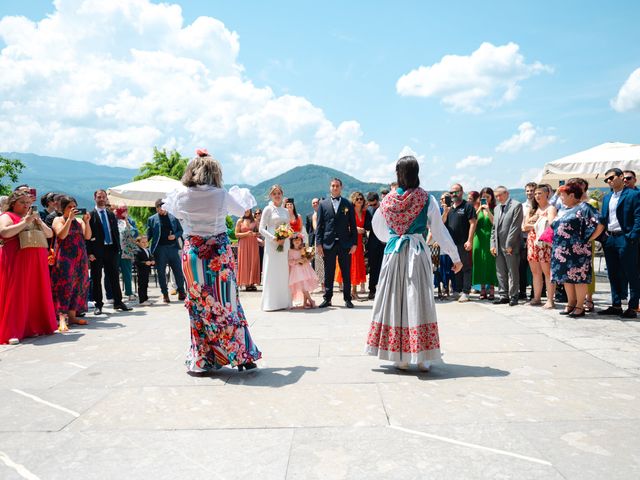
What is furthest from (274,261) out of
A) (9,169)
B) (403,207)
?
(9,169)

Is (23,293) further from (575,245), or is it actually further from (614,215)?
(614,215)

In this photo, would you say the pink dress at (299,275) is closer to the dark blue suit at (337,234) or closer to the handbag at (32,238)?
the dark blue suit at (337,234)

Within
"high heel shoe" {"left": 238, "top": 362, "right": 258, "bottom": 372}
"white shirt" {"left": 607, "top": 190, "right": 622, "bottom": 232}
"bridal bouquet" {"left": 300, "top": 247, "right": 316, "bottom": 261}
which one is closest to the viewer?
"high heel shoe" {"left": 238, "top": 362, "right": 258, "bottom": 372}

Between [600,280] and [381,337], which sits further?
[600,280]

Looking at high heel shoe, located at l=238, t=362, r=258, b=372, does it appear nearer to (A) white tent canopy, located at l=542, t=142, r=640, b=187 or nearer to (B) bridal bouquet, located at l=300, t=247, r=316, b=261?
(B) bridal bouquet, located at l=300, t=247, r=316, b=261

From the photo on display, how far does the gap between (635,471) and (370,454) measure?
1.43m

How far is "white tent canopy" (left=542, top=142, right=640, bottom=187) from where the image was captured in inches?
427

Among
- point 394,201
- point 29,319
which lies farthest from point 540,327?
point 29,319

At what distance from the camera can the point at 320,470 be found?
2.83 metres

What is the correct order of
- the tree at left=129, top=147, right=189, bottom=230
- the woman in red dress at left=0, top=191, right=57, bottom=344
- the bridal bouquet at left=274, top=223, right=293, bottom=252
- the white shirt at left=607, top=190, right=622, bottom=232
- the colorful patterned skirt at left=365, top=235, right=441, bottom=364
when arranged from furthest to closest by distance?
1. the tree at left=129, top=147, right=189, bottom=230
2. the bridal bouquet at left=274, top=223, right=293, bottom=252
3. the white shirt at left=607, top=190, right=622, bottom=232
4. the woman in red dress at left=0, top=191, right=57, bottom=344
5. the colorful patterned skirt at left=365, top=235, right=441, bottom=364

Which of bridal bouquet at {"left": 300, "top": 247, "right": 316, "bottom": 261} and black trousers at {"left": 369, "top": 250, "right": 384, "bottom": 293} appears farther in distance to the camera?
black trousers at {"left": 369, "top": 250, "right": 384, "bottom": 293}

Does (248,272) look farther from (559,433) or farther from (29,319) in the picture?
(559,433)

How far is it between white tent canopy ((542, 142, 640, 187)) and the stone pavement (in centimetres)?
576

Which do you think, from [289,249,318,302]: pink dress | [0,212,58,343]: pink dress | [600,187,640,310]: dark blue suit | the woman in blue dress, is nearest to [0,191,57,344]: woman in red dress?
[0,212,58,343]: pink dress
